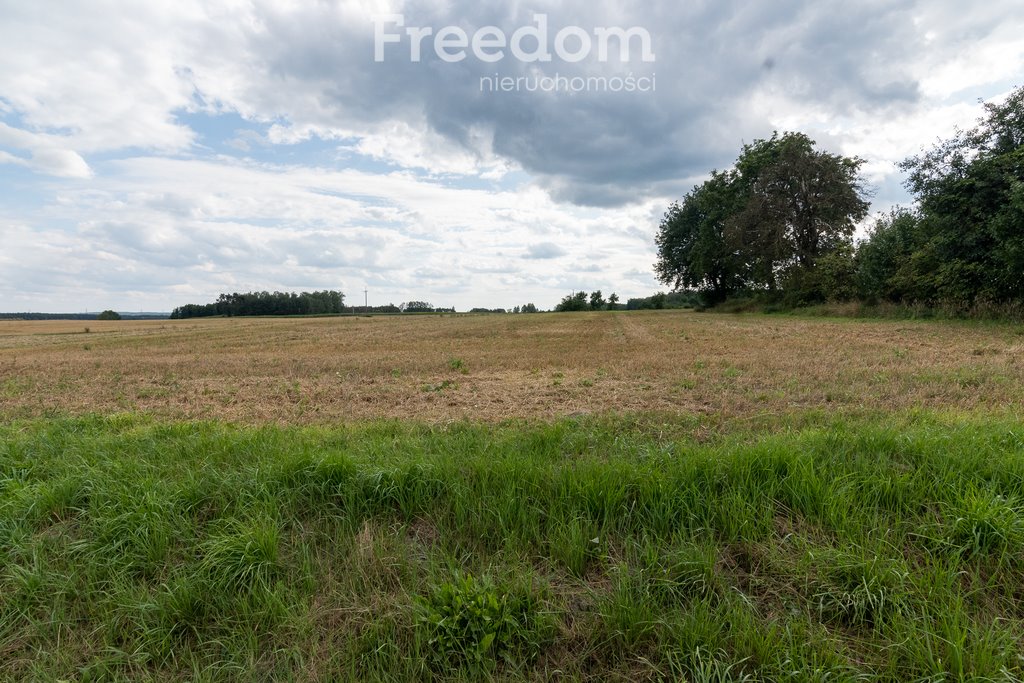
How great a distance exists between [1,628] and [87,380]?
421 inches

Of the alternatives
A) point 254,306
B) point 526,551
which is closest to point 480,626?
point 526,551

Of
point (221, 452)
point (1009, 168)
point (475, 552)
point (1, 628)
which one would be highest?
point (1009, 168)

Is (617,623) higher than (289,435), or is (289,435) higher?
(289,435)

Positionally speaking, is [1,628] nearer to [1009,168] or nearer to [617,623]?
[617,623]

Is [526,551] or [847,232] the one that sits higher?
[847,232]

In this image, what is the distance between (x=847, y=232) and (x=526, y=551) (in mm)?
47297

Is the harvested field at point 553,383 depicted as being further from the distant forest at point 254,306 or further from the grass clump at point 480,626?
the distant forest at point 254,306

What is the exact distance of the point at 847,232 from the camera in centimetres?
3869

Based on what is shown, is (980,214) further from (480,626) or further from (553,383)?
(480,626)

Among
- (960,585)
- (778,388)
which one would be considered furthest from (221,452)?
(778,388)

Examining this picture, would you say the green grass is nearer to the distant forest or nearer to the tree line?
the tree line

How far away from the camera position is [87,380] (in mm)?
10734

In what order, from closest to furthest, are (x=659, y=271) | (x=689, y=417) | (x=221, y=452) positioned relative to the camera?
1. (x=221, y=452)
2. (x=689, y=417)
3. (x=659, y=271)

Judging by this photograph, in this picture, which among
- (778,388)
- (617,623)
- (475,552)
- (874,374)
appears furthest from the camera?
(874,374)
